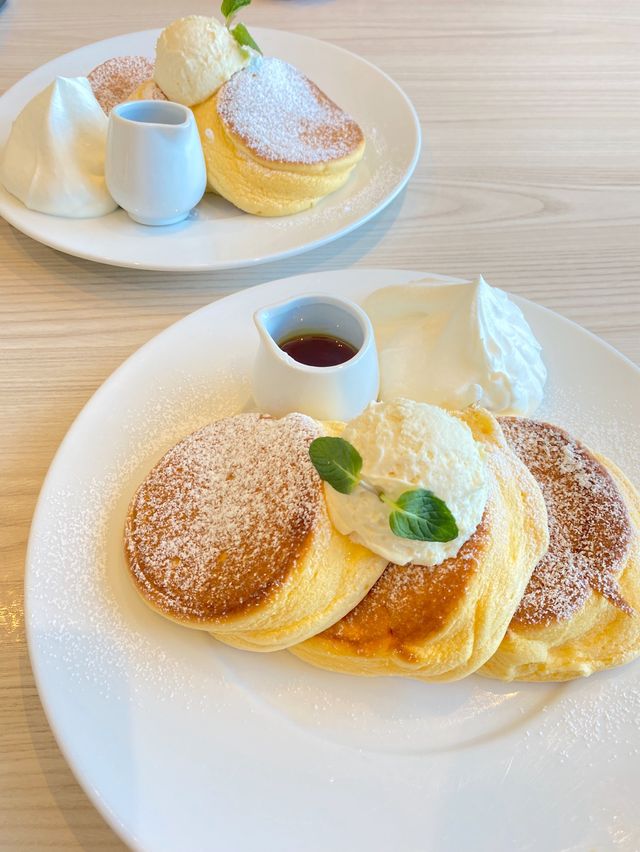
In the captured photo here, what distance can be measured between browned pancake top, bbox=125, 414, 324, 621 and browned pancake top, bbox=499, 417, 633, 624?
33 centimetres

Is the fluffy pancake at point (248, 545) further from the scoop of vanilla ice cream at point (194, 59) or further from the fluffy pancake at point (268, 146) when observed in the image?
the scoop of vanilla ice cream at point (194, 59)

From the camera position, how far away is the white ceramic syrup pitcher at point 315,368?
1.07 metres

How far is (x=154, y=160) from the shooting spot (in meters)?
1.41

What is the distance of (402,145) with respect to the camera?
1.73 meters

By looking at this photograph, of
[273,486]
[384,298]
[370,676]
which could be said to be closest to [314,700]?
[370,676]

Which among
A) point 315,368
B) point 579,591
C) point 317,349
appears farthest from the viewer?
point 317,349

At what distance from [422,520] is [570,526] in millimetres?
301

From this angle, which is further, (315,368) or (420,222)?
(420,222)

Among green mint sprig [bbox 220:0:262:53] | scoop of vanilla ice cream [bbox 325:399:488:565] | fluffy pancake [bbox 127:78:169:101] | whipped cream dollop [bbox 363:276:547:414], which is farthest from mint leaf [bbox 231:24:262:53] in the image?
scoop of vanilla ice cream [bbox 325:399:488:565]

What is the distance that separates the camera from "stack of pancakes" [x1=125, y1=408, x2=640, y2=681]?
86 cm

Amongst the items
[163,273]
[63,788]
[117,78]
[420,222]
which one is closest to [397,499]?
[63,788]

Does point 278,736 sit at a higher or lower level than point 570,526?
lower

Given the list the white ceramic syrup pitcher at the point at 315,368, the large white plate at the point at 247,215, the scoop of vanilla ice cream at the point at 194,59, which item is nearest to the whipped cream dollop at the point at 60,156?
the large white plate at the point at 247,215

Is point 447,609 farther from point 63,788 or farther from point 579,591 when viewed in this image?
point 63,788
